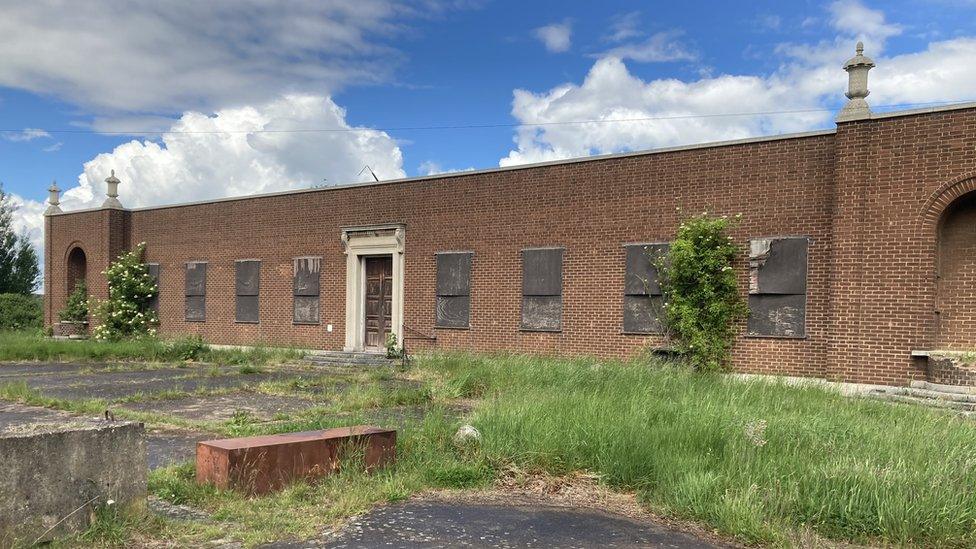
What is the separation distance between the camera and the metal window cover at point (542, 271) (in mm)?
15500

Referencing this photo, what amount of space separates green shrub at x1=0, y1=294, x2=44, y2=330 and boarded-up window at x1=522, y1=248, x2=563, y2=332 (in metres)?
23.7

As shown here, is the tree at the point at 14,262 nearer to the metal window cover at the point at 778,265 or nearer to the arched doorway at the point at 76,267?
the arched doorway at the point at 76,267

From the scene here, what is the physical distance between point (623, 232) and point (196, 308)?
47.0ft

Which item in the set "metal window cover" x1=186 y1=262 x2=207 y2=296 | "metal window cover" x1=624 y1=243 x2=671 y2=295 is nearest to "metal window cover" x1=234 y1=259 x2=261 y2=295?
"metal window cover" x1=186 y1=262 x2=207 y2=296

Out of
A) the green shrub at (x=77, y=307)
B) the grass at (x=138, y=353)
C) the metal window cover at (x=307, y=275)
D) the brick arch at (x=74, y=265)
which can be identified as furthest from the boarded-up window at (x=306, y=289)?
the brick arch at (x=74, y=265)

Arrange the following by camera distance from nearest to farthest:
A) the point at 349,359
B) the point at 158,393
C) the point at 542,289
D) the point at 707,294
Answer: the point at 158,393, the point at 707,294, the point at 542,289, the point at 349,359

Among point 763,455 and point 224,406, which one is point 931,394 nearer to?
point 763,455

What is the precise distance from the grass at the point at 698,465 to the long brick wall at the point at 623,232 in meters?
3.69

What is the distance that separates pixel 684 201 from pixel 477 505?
9.98 m

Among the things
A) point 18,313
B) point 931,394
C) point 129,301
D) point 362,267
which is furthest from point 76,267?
point 931,394

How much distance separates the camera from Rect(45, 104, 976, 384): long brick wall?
11.6 m

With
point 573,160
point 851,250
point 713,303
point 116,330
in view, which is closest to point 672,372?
point 713,303

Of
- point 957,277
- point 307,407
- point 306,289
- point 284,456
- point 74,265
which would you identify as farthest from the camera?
point 74,265

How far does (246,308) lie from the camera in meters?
21.1
